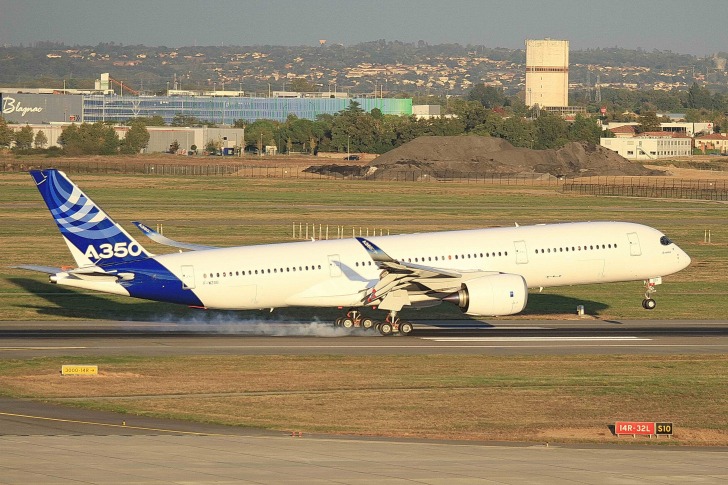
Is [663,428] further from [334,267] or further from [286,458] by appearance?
[334,267]

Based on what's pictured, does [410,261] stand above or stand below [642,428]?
above

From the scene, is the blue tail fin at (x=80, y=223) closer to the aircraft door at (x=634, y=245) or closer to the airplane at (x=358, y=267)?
the airplane at (x=358, y=267)

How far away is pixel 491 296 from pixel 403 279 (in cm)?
373

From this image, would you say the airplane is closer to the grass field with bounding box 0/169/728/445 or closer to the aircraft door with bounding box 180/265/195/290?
the aircraft door with bounding box 180/265/195/290

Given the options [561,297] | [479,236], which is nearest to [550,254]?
[479,236]

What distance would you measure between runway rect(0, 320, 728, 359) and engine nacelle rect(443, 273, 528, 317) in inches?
54.5

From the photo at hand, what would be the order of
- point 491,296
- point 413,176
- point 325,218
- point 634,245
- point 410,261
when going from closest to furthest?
point 491,296 < point 410,261 < point 634,245 < point 325,218 < point 413,176

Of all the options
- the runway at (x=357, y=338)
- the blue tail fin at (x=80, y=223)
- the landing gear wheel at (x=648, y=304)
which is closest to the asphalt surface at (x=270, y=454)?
the runway at (x=357, y=338)

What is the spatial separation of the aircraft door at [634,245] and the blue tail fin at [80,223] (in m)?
21.8

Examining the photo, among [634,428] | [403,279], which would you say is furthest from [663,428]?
[403,279]

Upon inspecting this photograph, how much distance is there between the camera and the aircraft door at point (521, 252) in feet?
175

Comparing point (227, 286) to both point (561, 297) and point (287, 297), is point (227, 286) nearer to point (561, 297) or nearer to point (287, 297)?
point (287, 297)

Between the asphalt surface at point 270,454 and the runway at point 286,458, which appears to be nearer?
the runway at point 286,458

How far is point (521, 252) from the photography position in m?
53.5
